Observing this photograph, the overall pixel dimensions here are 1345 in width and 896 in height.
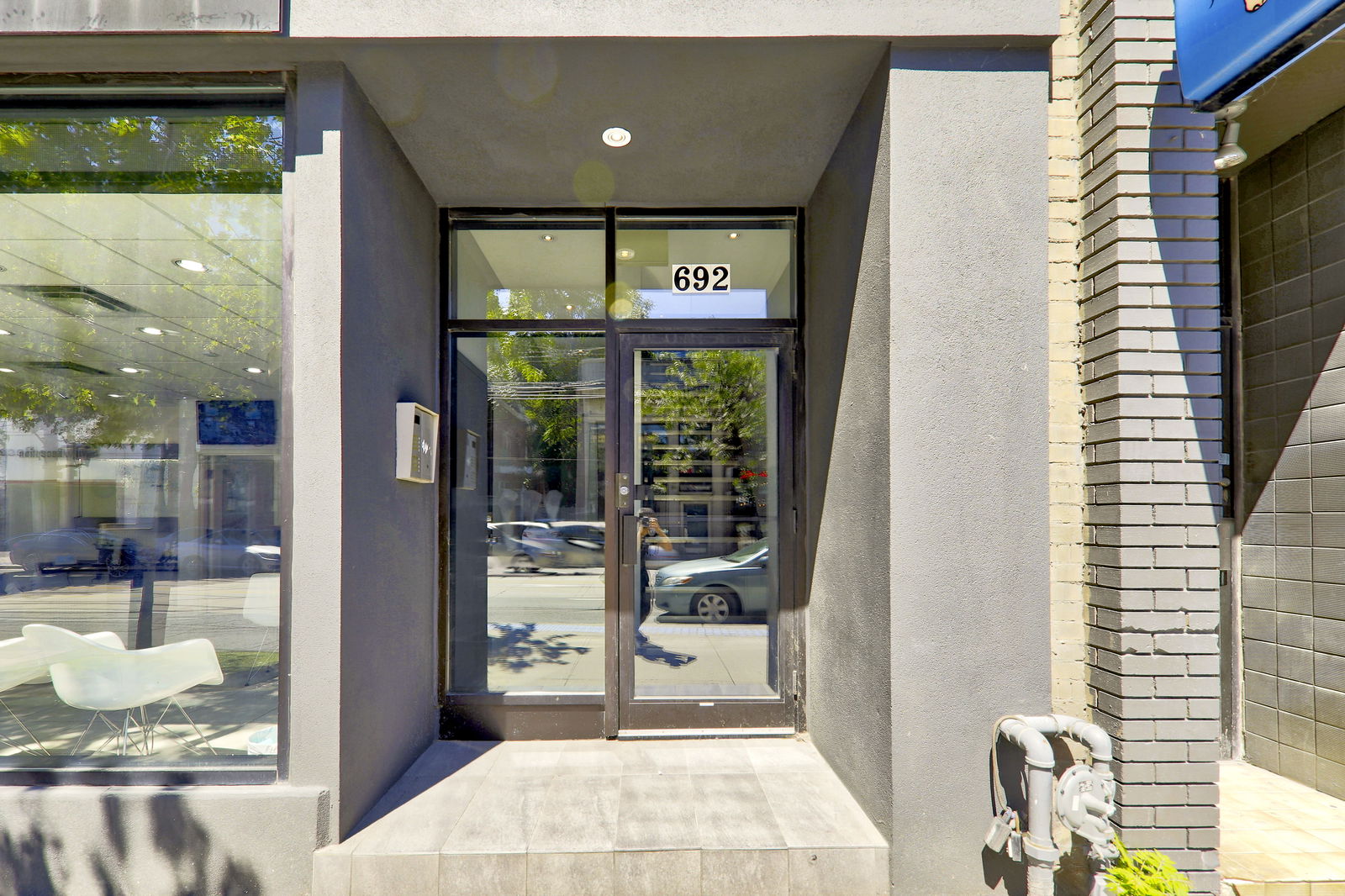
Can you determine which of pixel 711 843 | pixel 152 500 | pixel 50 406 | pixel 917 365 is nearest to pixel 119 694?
pixel 152 500

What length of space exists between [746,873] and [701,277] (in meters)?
3.10

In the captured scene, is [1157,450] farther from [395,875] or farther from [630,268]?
[395,875]

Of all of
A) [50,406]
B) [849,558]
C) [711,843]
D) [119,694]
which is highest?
[50,406]

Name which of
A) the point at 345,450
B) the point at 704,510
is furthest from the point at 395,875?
the point at 704,510

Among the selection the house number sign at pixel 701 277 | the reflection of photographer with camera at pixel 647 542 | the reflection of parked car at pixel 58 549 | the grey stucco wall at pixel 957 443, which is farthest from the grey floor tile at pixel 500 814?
the house number sign at pixel 701 277

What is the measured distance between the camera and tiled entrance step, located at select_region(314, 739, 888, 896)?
267 centimetres

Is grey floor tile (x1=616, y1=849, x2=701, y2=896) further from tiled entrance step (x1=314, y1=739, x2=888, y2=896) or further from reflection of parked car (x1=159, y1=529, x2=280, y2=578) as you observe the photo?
reflection of parked car (x1=159, y1=529, x2=280, y2=578)

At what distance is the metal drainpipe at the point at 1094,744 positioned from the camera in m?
2.38

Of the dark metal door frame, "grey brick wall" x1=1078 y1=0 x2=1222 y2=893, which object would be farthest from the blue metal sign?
the dark metal door frame

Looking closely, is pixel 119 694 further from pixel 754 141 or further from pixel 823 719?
pixel 754 141

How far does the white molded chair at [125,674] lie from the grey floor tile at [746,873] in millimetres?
2264

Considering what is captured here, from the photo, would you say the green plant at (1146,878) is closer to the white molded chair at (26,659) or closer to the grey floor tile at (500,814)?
the grey floor tile at (500,814)

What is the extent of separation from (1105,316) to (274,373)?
3.47 m

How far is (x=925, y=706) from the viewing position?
8.72 feet
